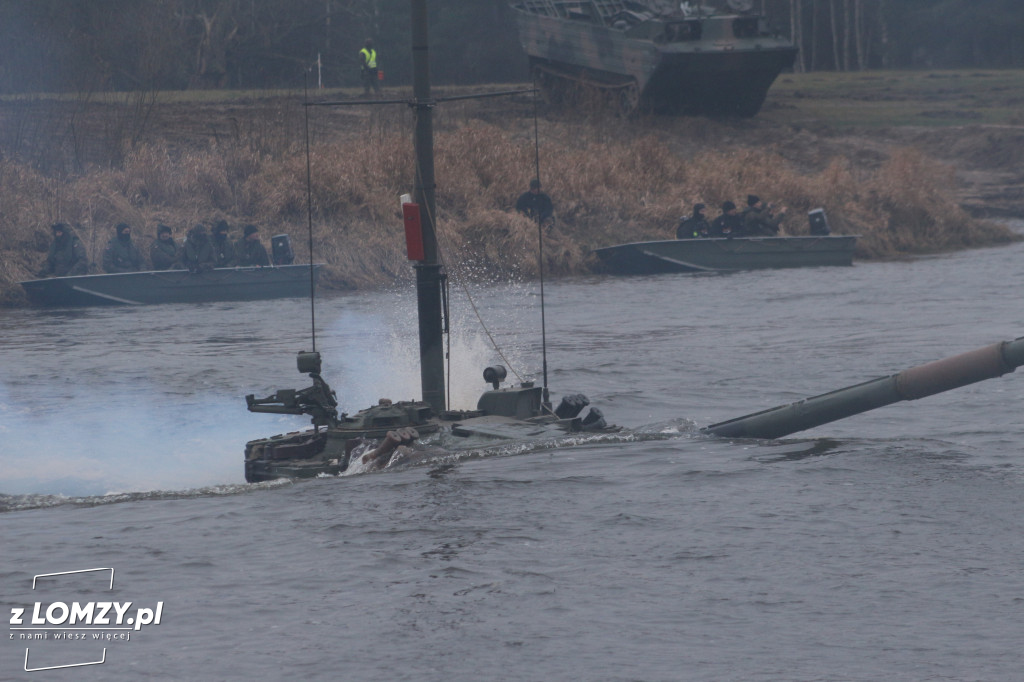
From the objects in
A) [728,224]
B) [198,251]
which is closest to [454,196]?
[728,224]

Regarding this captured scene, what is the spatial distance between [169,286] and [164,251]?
1417mm

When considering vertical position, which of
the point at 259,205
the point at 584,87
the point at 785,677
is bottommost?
the point at 785,677

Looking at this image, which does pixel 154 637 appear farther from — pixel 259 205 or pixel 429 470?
pixel 259 205

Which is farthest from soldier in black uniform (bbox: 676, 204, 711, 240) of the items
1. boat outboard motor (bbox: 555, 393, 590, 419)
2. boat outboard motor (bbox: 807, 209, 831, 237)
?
boat outboard motor (bbox: 555, 393, 590, 419)

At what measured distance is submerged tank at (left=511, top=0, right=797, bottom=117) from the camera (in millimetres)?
38281

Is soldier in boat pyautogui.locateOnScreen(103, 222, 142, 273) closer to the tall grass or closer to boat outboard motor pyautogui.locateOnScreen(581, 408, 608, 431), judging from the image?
the tall grass

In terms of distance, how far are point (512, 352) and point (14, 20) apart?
22799 millimetres

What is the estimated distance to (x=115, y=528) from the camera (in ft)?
34.6

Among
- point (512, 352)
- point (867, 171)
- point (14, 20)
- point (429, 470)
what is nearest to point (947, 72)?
point (867, 171)

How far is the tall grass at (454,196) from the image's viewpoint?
97.5 ft

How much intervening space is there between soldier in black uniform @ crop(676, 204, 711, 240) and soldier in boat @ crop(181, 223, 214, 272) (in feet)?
30.5

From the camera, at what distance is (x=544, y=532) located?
10039 mm

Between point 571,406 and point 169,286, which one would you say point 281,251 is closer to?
point 169,286
